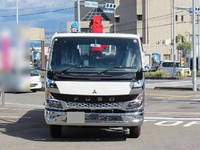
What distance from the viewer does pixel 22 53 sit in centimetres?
1241

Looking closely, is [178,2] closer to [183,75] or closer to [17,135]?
[183,75]

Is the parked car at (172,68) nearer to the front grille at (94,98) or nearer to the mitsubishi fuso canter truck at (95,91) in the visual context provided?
the mitsubishi fuso canter truck at (95,91)

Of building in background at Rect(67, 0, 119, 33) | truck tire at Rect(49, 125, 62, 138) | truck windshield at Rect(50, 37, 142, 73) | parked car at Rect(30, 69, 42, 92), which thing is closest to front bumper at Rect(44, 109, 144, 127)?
truck tire at Rect(49, 125, 62, 138)

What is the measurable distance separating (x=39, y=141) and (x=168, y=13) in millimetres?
71860

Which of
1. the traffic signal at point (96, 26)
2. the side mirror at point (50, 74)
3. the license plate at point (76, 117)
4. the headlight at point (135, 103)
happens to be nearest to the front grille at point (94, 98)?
the headlight at point (135, 103)

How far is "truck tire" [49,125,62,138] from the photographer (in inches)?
411

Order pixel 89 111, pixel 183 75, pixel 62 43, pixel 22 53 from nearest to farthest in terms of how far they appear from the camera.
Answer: pixel 89 111 → pixel 62 43 → pixel 22 53 → pixel 183 75

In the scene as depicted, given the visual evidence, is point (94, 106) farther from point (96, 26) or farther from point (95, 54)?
point (96, 26)

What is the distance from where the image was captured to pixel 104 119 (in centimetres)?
962

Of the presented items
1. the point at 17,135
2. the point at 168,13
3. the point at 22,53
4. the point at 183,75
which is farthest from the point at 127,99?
the point at 168,13

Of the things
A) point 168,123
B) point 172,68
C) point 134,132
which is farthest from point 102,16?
point 134,132

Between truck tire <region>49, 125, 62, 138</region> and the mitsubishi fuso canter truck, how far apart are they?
22 centimetres

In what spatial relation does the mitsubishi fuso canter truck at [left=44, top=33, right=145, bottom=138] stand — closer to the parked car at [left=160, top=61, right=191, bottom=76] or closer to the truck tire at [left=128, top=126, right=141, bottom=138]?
the truck tire at [left=128, top=126, right=141, bottom=138]

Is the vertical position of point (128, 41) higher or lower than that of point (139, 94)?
higher
